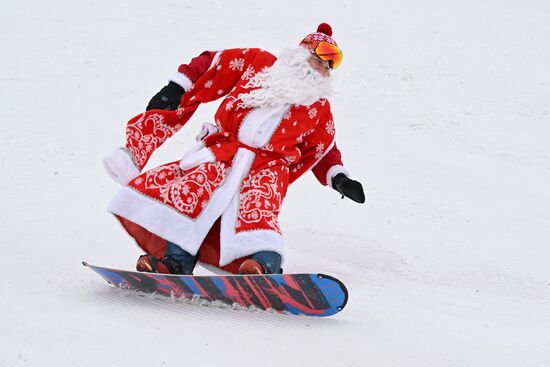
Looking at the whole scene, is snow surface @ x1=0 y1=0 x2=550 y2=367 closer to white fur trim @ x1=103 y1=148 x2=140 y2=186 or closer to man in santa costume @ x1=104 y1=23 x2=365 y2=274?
man in santa costume @ x1=104 y1=23 x2=365 y2=274

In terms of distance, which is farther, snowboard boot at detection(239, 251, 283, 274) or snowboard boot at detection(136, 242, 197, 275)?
snowboard boot at detection(136, 242, 197, 275)

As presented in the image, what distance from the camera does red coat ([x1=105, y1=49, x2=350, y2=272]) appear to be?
3457 mm

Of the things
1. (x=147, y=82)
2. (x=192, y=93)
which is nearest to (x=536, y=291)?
(x=192, y=93)

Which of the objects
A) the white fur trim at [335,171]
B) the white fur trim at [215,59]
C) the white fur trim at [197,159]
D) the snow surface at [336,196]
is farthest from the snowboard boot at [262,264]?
the white fur trim at [215,59]

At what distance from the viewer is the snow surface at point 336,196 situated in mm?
2766

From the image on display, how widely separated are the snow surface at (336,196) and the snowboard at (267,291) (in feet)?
0.24

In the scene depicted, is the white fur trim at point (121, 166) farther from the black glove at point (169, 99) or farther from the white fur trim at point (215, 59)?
the white fur trim at point (215, 59)

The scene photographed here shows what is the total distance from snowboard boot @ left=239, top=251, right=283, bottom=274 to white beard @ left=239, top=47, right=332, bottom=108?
0.69m

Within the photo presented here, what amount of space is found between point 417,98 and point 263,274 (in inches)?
211

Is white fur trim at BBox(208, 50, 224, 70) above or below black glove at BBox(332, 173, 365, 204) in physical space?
above

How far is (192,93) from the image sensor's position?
3.91 m

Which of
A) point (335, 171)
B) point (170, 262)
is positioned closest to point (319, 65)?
point (335, 171)

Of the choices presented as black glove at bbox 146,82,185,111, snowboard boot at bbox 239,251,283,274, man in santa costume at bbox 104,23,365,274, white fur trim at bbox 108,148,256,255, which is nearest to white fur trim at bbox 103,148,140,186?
man in santa costume at bbox 104,23,365,274

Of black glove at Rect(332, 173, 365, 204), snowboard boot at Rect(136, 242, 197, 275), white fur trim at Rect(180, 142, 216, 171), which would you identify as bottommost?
snowboard boot at Rect(136, 242, 197, 275)
